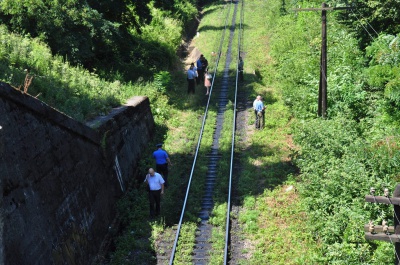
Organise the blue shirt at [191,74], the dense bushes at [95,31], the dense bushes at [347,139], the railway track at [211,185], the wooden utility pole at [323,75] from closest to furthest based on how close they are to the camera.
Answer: the dense bushes at [347,139]
the railway track at [211,185]
the wooden utility pole at [323,75]
the dense bushes at [95,31]
the blue shirt at [191,74]

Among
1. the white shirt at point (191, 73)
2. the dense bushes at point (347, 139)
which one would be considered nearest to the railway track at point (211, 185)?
the white shirt at point (191, 73)

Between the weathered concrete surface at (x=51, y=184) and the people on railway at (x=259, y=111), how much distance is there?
7370mm

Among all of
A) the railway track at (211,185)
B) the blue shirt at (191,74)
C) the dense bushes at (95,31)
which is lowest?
the railway track at (211,185)

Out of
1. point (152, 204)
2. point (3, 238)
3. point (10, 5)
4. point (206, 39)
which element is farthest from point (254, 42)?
point (3, 238)

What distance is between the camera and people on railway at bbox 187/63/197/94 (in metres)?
26.7

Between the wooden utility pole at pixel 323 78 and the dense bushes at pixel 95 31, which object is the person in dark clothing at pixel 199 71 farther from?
the wooden utility pole at pixel 323 78

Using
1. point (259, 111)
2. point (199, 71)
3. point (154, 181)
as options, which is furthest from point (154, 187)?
point (199, 71)

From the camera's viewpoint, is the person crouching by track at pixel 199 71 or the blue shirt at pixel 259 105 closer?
the blue shirt at pixel 259 105

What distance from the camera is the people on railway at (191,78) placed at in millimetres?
26688

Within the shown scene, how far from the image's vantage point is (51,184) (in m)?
11.1

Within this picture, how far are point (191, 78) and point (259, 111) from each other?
21.2 ft

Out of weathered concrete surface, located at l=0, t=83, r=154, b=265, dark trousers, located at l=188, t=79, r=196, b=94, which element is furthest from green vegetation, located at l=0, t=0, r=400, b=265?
weathered concrete surface, located at l=0, t=83, r=154, b=265

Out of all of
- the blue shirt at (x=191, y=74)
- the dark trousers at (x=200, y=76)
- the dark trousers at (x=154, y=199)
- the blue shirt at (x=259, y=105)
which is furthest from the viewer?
the dark trousers at (x=200, y=76)

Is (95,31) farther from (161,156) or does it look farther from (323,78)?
(323,78)
